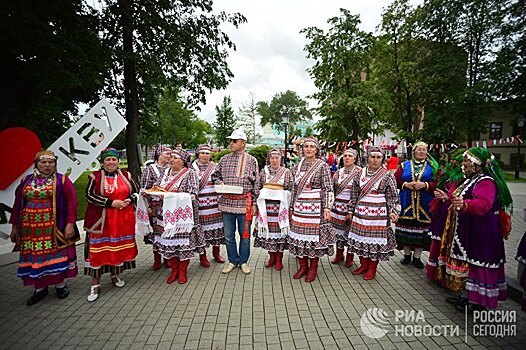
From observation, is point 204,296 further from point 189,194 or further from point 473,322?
point 473,322

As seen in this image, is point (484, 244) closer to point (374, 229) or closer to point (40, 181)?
point (374, 229)

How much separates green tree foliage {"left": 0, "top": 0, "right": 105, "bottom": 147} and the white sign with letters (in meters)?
1.01

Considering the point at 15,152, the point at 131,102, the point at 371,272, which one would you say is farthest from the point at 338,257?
the point at 131,102

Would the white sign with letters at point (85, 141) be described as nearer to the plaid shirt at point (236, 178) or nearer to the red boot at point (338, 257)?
the plaid shirt at point (236, 178)

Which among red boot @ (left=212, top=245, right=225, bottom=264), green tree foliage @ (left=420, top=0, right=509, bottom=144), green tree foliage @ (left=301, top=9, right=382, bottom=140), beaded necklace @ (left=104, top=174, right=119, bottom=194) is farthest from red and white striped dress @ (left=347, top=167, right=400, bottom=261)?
green tree foliage @ (left=420, top=0, right=509, bottom=144)

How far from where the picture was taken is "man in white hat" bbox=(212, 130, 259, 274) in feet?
13.9

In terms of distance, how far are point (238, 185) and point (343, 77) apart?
10312mm

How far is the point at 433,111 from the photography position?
17.2m

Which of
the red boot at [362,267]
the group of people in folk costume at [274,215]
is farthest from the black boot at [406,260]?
the red boot at [362,267]

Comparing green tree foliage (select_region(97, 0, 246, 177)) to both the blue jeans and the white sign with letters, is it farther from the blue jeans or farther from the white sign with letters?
the blue jeans

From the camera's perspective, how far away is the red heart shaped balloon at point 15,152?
15.7 feet

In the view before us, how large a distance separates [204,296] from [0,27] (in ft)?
21.3

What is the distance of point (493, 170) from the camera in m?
3.07

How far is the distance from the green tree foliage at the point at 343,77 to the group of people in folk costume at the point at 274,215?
8.05m
